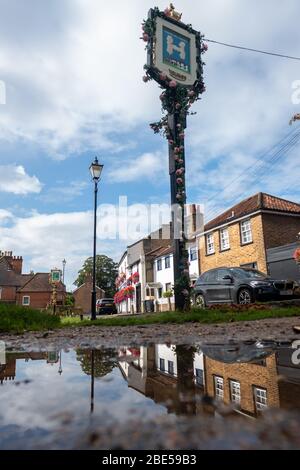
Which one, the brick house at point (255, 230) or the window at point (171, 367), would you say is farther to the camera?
the brick house at point (255, 230)

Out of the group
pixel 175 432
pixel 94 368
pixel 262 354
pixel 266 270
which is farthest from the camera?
pixel 266 270

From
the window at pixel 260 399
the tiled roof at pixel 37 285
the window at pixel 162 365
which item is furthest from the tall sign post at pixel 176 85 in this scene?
the tiled roof at pixel 37 285

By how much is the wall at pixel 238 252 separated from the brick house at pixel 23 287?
114 feet

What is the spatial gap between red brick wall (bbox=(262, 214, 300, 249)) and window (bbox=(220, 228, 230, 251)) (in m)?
3.71

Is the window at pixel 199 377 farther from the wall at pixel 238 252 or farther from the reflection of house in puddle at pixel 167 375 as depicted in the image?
the wall at pixel 238 252

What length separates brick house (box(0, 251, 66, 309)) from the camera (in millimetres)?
55500

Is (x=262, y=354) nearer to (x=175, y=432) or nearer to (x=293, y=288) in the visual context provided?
(x=175, y=432)

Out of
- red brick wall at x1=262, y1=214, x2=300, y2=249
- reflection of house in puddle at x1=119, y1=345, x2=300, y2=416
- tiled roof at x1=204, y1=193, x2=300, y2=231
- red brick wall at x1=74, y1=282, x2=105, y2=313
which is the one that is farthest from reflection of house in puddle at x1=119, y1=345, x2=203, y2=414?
red brick wall at x1=74, y1=282, x2=105, y2=313

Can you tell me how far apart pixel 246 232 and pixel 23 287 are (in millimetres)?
44489

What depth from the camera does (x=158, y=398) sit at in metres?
1.60

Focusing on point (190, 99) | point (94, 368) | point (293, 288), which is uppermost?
point (190, 99)

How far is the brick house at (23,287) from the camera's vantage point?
182ft
